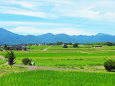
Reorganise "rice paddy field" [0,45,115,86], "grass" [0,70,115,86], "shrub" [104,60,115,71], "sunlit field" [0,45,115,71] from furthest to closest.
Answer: "sunlit field" [0,45,115,71] → "shrub" [104,60,115,71] → "rice paddy field" [0,45,115,86] → "grass" [0,70,115,86]

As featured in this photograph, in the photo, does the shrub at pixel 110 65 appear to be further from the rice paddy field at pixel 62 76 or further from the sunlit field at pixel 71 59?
the sunlit field at pixel 71 59

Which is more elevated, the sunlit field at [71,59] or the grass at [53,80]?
the grass at [53,80]

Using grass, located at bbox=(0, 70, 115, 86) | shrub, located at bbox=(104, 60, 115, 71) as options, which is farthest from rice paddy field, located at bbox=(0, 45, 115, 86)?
shrub, located at bbox=(104, 60, 115, 71)

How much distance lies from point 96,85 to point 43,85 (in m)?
4.77

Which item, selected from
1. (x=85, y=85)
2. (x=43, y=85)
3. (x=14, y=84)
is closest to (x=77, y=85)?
(x=85, y=85)

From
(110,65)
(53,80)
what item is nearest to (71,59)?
(110,65)

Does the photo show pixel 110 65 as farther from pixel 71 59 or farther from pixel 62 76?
pixel 71 59

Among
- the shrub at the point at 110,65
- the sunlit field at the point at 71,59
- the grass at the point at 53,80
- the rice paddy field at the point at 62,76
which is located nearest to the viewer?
the grass at the point at 53,80

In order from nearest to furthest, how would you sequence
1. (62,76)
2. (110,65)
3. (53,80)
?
1. (53,80)
2. (62,76)
3. (110,65)

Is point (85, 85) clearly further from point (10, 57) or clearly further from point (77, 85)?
point (10, 57)

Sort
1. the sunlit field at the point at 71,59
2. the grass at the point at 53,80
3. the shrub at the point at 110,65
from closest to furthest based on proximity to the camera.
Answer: the grass at the point at 53,80
the shrub at the point at 110,65
the sunlit field at the point at 71,59

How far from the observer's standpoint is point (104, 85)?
15367 millimetres

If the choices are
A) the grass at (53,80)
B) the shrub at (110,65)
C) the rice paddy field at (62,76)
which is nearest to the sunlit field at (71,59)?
the rice paddy field at (62,76)

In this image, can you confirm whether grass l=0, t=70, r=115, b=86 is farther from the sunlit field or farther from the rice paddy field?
the sunlit field
